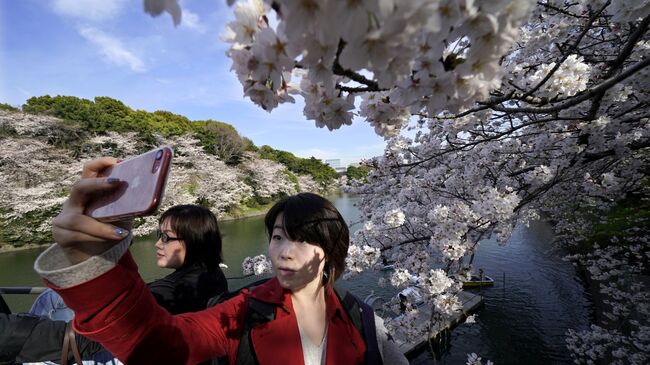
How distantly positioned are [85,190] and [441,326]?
1027 centimetres

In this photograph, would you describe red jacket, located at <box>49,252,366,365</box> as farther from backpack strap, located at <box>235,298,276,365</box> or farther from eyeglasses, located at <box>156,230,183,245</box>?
eyeglasses, located at <box>156,230,183,245</box>

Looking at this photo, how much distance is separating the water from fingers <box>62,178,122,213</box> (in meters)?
10.1

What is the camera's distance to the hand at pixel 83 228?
824 millimetres

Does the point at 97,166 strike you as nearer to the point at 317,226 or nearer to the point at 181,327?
the point at 181,327

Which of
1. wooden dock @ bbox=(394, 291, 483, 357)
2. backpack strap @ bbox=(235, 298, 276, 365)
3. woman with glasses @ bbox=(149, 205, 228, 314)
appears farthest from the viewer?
wooden dock @ bbox=(394, 291, 483, 357)

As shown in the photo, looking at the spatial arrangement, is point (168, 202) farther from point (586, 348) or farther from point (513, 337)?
point (586, 348)

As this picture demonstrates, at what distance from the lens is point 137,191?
0.80m

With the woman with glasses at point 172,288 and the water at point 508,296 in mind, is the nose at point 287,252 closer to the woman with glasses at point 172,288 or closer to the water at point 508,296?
the woman with glasses at point 172,288

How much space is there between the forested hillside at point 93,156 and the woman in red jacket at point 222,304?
1982 cm

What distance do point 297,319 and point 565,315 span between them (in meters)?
13.6

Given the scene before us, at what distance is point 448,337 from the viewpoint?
10016 millimetres

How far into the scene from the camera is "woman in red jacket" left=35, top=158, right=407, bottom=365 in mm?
854

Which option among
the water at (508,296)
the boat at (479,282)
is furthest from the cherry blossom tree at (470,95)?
the boat at (479,282)

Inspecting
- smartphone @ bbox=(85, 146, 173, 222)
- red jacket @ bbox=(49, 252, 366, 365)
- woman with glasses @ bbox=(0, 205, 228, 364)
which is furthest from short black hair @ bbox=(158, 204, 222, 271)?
smartphone @ bbox=(85, 146, 173, 222)
